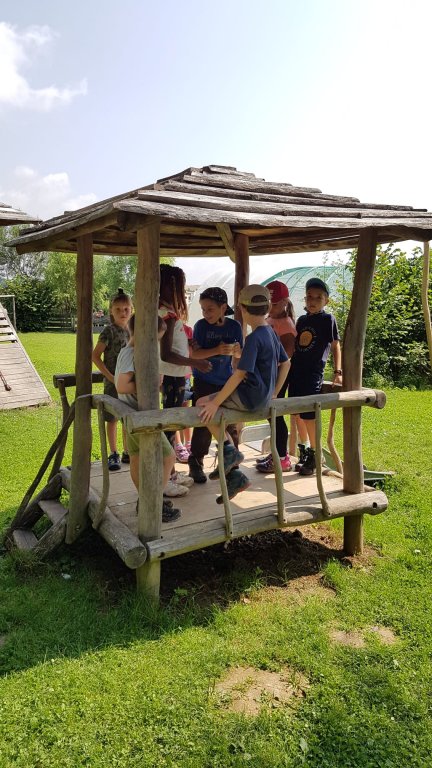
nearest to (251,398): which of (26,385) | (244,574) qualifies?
(244,574)

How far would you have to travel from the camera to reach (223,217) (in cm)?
320

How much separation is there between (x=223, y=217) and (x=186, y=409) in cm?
124

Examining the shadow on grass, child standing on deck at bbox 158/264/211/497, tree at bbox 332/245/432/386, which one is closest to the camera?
the shadow on grass

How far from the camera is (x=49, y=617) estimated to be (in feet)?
11.8

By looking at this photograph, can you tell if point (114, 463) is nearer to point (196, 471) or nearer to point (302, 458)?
point (196, 471)

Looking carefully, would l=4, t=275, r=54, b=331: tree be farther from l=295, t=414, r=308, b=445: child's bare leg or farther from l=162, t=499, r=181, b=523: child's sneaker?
l=162, t=499, r=181, b=523: child's sneaker

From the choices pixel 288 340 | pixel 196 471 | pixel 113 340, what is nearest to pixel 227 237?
pixel 288 340

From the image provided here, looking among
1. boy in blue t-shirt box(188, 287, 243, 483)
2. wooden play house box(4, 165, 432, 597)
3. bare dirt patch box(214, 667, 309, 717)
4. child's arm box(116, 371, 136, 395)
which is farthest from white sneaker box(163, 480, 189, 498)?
bare dirt patch box(214, 667, 309, 717)

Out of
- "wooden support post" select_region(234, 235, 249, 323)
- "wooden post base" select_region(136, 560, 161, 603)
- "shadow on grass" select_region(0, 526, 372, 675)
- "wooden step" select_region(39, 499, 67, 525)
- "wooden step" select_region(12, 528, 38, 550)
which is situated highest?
"wooden support post" select_region(234, 235, 249, 323)

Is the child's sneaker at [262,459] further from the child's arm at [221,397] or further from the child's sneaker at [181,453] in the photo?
the child's arm at [221,397]

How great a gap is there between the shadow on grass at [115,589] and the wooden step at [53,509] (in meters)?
0.26

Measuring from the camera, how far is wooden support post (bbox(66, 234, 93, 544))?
4402mm

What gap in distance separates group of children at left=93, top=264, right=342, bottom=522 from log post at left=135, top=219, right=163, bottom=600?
0.58 feet

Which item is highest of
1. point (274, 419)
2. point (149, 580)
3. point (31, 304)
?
point (31, 304)
